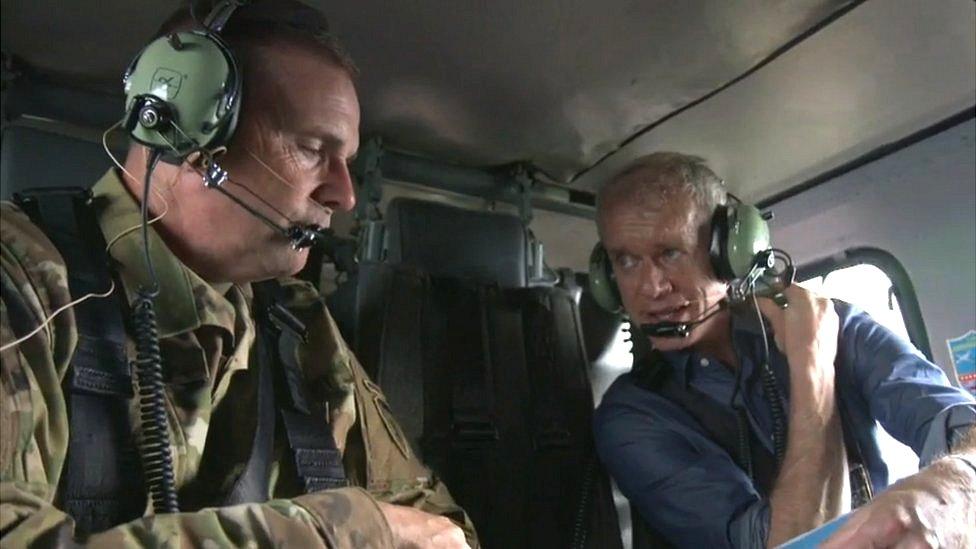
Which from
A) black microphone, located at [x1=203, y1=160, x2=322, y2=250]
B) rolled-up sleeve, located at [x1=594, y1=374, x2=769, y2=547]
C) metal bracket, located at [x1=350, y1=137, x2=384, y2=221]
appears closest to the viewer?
black microphone, located at [x1=203, y1=160, x2=322, y2=250]

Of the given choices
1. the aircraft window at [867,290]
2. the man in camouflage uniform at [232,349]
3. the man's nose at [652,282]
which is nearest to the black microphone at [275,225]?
the man in camouflage uniform at [232,349]

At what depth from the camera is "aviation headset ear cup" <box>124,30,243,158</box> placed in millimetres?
1335

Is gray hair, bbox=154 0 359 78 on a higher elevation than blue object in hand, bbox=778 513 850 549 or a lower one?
higher

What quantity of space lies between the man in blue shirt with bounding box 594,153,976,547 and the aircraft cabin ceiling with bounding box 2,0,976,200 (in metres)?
0.16

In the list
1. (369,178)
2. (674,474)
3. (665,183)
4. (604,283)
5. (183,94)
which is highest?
(369,178)

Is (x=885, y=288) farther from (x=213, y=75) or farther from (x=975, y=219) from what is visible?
(x=213, y=75)

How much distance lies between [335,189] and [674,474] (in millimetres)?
973

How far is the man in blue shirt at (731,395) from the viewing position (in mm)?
1707

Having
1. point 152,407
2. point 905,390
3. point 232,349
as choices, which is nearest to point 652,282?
point 905,390

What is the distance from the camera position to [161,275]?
1.41 metres

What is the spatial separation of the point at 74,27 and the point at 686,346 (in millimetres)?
1547

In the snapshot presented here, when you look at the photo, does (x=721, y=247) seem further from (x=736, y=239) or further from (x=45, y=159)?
(x=45, y=159)

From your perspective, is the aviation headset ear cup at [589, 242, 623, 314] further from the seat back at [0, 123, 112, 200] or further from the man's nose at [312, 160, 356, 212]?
the seat back at [0, 123, 112, 200]

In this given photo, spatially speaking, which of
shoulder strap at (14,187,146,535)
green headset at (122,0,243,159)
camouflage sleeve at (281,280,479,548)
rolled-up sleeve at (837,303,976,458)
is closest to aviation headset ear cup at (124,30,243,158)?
green headset at (122,0,243,159)
